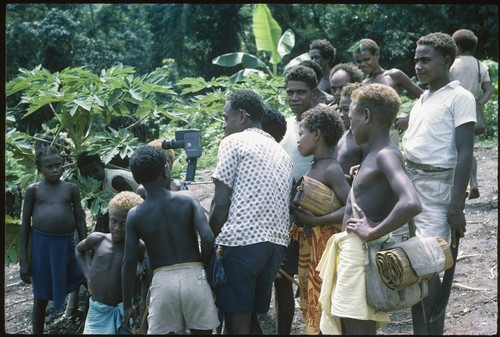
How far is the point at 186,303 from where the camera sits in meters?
4.04

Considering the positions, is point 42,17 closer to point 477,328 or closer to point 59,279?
point 59,279

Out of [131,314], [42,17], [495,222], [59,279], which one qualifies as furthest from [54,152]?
[42,17]

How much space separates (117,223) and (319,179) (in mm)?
1386

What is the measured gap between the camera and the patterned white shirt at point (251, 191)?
4035 millimetres

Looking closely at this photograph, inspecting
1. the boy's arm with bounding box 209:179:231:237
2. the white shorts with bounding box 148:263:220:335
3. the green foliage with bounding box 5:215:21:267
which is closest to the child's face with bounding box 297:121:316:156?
the boy's arm with bounding box 209:179:231:237

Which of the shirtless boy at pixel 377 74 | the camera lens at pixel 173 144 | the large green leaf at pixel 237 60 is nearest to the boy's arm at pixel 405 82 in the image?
the shirtless boy at pixel 377 74

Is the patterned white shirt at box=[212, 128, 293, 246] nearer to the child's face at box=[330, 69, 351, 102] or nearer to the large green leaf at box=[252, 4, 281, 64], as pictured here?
the child's face at box=[330, 69, 351, 102]

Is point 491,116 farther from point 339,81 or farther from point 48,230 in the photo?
point 48,230

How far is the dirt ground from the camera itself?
17.4ft

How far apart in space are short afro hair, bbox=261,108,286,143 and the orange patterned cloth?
0.77 metres

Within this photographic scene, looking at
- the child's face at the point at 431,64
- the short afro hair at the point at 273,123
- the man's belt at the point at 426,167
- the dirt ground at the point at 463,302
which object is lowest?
the dirt ground at the point at 463,302

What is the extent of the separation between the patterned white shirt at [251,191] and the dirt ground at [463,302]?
1.63m

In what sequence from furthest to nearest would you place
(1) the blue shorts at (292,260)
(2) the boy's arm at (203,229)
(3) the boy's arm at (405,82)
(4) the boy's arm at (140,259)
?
(3) the boy's arm at (405,82)
(1) the blue shorts at (292,260)
(4) the boy's arm at (140,259)
(2) the boy's arm at (203,229)

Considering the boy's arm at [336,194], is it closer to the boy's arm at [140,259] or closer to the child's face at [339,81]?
the boy's arm at [140,259]
